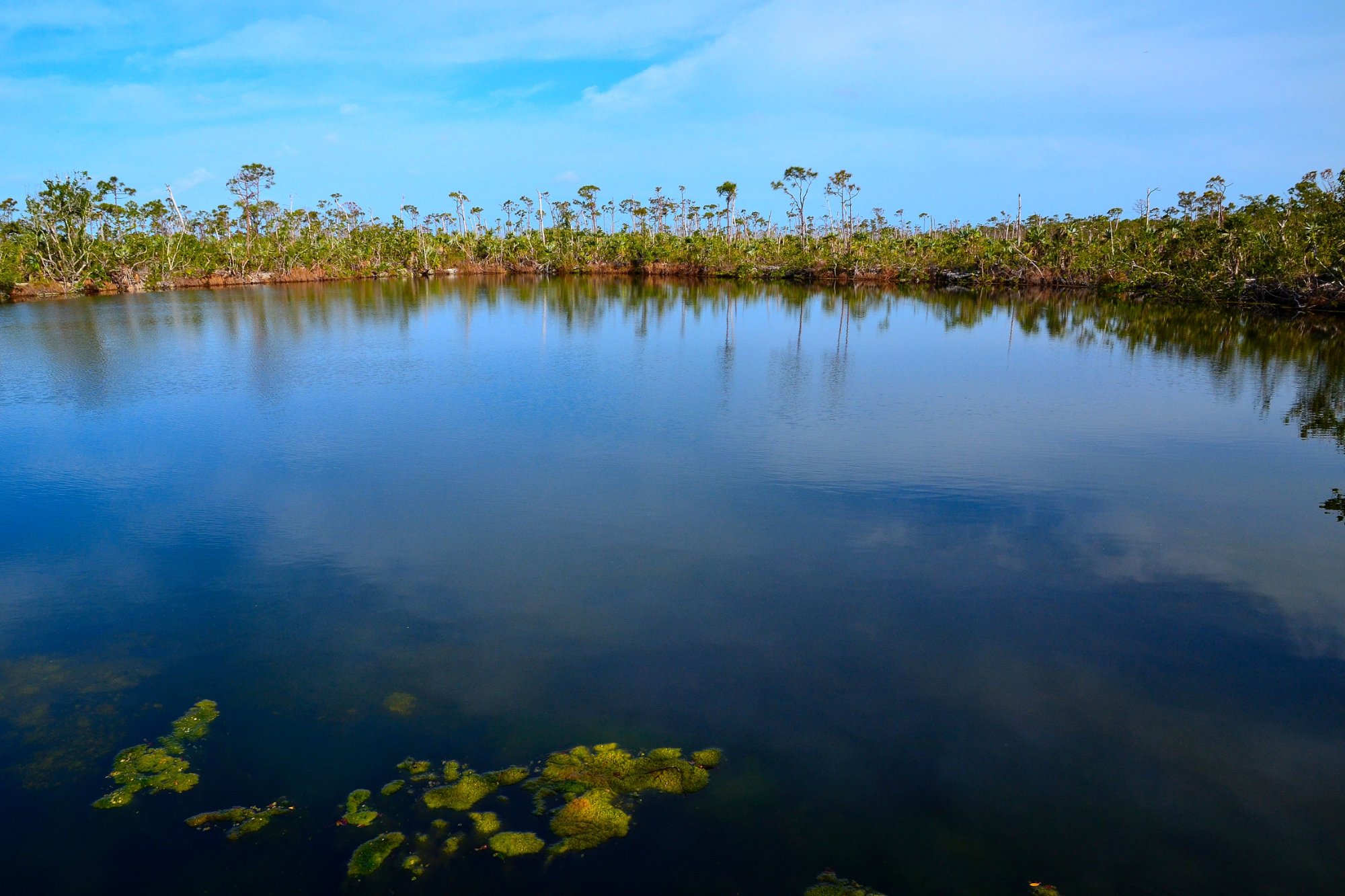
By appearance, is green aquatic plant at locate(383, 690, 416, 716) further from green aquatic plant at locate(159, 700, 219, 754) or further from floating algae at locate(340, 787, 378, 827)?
Answer: green aquatic plant at locate(159, 700, 219, 754)

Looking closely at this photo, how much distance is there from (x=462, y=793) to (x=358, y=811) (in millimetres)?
479

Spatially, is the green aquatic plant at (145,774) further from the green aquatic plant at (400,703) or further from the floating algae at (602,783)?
the floating algae at (602,783)

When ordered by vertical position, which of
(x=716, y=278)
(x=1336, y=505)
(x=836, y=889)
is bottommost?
(x=836, y=889)

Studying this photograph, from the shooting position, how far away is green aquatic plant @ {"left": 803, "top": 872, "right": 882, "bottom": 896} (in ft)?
11.0

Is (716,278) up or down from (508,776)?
up

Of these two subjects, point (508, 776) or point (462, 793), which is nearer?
point (462, 793)

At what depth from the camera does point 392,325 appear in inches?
906

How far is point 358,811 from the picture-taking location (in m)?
3.77

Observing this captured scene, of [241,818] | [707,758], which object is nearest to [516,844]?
[707,758]

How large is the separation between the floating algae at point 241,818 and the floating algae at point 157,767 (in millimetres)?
292

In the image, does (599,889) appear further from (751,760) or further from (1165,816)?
(1165,816)

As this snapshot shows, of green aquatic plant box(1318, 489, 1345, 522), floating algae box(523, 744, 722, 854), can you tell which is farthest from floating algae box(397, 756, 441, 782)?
green aquatic plant box(1318, 489, 1345, 522)

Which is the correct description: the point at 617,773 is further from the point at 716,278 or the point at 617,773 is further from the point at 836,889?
the point at 716,278

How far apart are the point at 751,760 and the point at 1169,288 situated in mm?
33931
